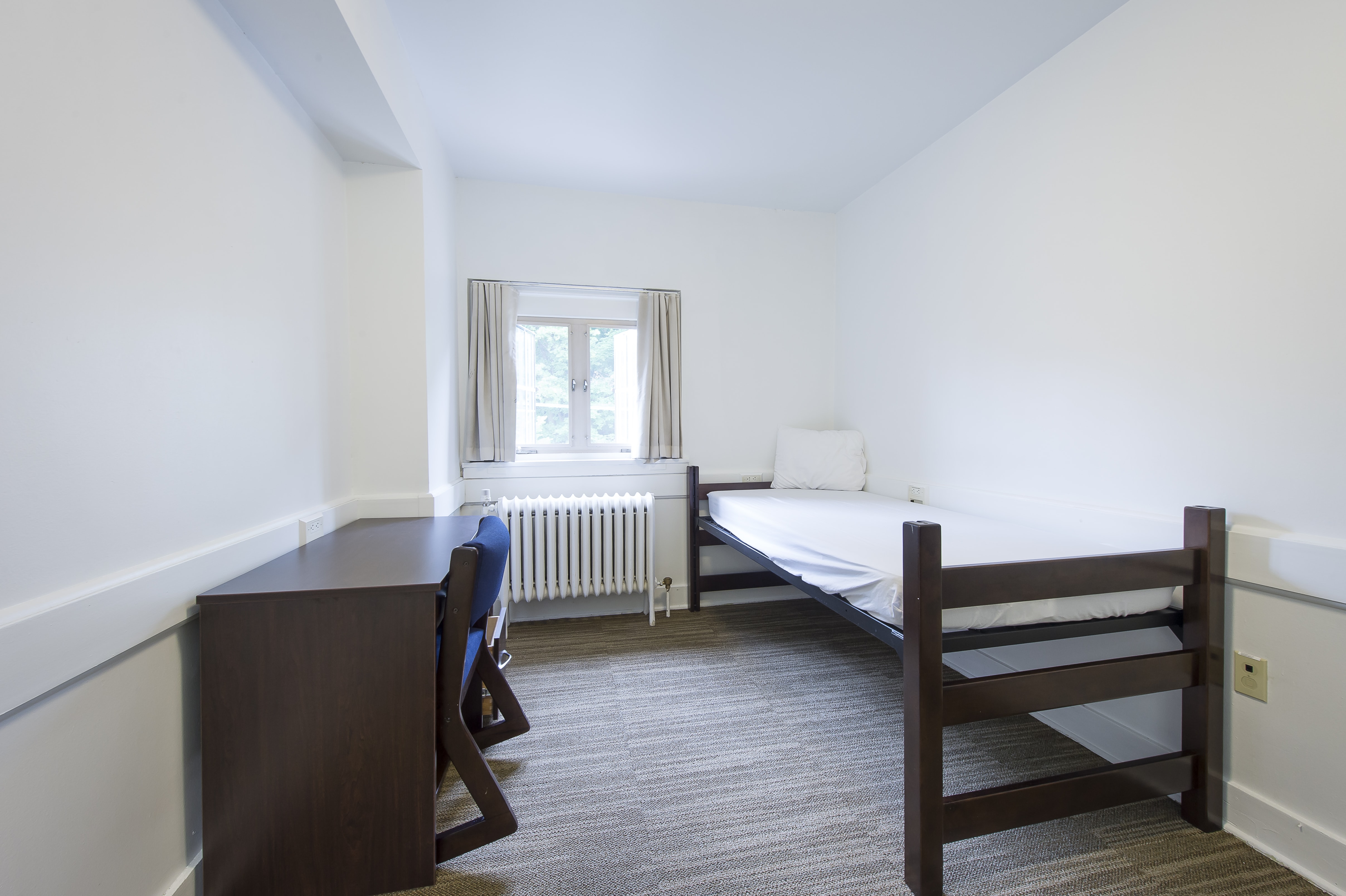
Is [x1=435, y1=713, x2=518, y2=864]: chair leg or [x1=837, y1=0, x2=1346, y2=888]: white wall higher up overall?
[x1=837, y1=0, x2=1346, y2=888]: white wall

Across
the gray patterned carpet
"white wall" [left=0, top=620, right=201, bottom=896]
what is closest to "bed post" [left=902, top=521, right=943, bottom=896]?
the gray patterned carpet

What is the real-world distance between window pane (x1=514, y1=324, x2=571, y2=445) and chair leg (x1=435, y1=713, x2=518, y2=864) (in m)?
2.21

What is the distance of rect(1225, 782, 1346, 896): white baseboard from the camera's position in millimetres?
1337

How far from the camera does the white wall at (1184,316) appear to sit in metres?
1.38

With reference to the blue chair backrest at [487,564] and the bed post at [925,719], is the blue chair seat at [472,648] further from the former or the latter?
the bed post at [925,719]

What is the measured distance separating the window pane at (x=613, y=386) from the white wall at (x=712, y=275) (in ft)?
1.08

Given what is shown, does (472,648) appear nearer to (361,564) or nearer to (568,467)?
(361,564)

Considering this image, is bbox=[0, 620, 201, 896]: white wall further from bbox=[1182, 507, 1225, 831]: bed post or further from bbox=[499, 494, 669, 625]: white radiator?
bbox=[1182, 507, 1225, 831]: bed post

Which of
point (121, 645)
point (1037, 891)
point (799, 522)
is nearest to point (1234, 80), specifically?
point (799, 522)

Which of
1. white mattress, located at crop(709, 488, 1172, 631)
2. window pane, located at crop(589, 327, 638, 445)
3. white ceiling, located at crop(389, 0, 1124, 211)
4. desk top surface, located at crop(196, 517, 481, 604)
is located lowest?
white mattress, located at crop(709, 488, 1172, 631)

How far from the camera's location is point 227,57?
57.1 inches

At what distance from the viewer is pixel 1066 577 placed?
1436 millimetres

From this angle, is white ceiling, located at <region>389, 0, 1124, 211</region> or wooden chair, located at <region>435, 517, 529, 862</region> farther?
white ceiling, located at <region>389, 0, 1124, 211</region>

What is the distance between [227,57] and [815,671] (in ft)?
9.61
